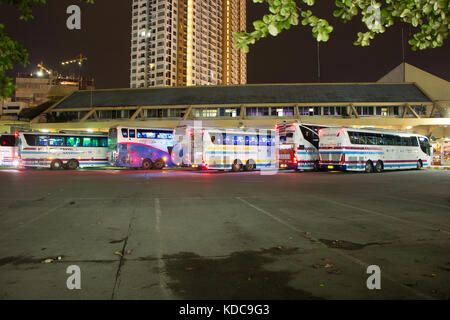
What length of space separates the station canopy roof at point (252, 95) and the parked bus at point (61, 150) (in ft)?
68.1

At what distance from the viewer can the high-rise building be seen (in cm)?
11350

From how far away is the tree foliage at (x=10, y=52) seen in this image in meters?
3.17

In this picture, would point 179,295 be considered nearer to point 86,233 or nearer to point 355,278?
point 355,278

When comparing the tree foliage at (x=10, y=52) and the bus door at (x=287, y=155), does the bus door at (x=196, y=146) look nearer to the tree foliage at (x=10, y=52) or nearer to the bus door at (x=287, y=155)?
the bus door at (x=287, y=155)

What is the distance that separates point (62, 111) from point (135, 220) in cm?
Answer: 4994

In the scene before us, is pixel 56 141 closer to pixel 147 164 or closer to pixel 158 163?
pixel 147 164

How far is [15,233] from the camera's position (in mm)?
6023

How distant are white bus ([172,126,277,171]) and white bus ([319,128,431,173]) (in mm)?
4577

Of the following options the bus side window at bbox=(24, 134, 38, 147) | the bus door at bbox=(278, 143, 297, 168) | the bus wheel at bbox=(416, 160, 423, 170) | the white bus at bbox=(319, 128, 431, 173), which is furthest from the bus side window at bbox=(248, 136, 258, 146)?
the bus side window at bbox=(24, 134, 38, 147)

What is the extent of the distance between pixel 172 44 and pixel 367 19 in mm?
118053

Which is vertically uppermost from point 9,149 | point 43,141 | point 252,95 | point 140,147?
point 252,95

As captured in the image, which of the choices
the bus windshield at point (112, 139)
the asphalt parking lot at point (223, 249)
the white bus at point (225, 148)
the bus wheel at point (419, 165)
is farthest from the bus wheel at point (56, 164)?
the bus wheel at point (419, 165)

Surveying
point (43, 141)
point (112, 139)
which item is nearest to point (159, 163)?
point (112, 139)

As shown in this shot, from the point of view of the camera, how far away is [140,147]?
2705cm
